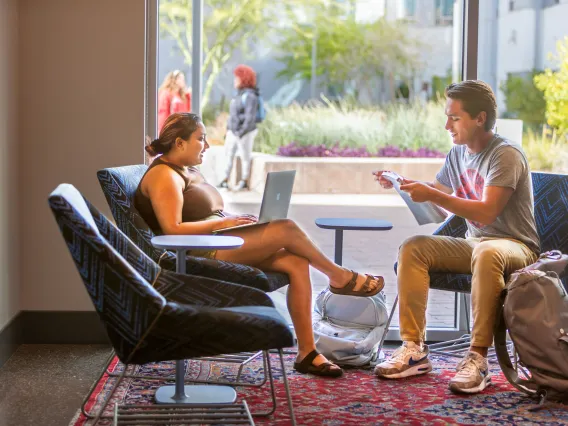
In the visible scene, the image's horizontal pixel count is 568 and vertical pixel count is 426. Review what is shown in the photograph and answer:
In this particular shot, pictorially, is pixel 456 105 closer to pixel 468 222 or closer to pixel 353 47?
pixel 468 222

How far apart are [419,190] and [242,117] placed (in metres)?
1.31

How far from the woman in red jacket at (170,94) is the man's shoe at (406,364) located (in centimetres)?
179

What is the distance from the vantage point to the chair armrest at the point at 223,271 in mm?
3711

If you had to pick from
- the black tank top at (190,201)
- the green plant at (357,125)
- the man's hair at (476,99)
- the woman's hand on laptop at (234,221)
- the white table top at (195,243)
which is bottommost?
the woman's hand on laptop at (234,221)

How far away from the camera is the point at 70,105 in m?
4.55

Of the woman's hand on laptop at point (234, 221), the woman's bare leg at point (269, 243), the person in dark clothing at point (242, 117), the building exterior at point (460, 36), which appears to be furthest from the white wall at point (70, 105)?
the woman's bare leg at point (269, 243)

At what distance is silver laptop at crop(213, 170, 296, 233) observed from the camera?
148 inches

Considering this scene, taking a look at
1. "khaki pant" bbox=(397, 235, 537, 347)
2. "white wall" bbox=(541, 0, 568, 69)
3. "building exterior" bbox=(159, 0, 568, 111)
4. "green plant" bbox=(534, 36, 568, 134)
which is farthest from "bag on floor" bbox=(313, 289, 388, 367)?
"white wall" bbox=(541, 0, 568, 69)

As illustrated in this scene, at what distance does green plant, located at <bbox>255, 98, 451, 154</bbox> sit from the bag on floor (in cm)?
97

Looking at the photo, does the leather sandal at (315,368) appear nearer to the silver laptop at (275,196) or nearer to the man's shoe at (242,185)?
the silver laptop at (275,196)

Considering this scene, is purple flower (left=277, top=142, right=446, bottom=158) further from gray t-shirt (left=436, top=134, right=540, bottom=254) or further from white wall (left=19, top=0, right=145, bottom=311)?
white wall (left=19, top=0, right=145, bottom=311)

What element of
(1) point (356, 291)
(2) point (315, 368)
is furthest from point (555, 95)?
(2) point (315, 368)

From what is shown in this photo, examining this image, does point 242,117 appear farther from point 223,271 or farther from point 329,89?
point 223,271

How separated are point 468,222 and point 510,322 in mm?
692
